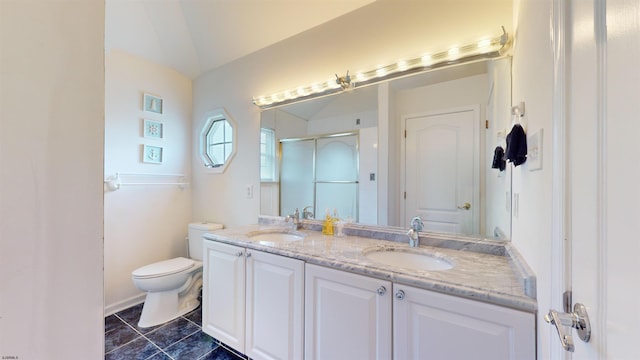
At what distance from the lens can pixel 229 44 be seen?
2432 mm

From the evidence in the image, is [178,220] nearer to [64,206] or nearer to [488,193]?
[64,206]

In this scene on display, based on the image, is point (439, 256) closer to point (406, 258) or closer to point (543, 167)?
point (406, 258)

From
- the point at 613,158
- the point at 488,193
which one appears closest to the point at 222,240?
the point at 488,193

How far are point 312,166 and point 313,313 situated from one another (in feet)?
3.78

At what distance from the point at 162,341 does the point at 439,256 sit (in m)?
2.04

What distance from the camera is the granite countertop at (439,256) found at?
2.97 ft

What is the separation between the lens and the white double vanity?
2.97ft

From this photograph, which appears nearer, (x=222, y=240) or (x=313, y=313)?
(x=313, y=313)

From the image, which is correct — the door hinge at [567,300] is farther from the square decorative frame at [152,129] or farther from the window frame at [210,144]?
the square decorative frame at [152,129]

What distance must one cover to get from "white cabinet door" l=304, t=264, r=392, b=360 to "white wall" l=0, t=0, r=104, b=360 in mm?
912

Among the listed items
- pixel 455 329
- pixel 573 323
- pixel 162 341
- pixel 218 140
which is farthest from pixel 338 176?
pixel 162 341

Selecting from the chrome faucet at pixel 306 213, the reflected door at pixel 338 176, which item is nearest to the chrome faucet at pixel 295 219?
the chrome faucet at pixel 306 213

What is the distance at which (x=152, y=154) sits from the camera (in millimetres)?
2543

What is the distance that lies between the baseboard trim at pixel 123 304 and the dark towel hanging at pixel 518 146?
310 cm
